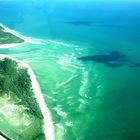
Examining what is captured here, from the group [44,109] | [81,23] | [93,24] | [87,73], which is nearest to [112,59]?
[87,73]

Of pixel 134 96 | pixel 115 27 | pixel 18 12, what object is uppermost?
pixel 18 12

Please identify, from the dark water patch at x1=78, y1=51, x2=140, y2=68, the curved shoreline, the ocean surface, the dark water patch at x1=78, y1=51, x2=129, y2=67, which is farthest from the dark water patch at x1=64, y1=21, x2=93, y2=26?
the curved shoreline

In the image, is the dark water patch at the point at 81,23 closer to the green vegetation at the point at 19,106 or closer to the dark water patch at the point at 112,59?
the dark water patch at the point at 112,59

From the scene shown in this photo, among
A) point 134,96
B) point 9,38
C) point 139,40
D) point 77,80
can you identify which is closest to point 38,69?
point 77,80

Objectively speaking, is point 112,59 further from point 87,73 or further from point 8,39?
point 8,39

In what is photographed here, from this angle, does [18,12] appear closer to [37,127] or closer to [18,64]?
[18,64]

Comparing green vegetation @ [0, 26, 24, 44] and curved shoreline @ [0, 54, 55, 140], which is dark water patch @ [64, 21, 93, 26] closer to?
green vegetation @ [0, 26, 24, 44]
